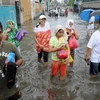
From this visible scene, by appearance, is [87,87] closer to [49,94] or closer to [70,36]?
[49,94]

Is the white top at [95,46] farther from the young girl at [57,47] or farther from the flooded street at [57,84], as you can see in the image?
the flooded street at [57,84]

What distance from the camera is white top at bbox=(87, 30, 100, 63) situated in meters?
5.30

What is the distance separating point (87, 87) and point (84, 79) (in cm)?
59

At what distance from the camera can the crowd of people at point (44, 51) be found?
286 cm

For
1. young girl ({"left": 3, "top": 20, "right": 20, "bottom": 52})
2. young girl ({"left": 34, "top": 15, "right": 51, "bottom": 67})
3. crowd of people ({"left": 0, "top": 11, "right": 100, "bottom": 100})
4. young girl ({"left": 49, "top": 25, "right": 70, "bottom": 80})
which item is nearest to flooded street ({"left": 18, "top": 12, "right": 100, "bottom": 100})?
crowd of people ({"left": 0, "top": 11, "right": 100, "bottom": 100})

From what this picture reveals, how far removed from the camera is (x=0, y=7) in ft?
46.5

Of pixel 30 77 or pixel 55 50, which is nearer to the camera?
pixel 55 50

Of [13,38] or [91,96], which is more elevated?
[13,38]

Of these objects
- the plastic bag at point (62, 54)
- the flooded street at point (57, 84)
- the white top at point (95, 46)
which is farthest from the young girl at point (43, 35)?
the white top at point (95, 46)

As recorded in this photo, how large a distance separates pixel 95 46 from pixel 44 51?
6.74 ft

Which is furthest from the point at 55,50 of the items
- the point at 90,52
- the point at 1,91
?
the point at 1,91

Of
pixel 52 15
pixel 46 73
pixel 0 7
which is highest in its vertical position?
pixel 0 7

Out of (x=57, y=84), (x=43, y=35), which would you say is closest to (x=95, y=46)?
(x=57, y=84)

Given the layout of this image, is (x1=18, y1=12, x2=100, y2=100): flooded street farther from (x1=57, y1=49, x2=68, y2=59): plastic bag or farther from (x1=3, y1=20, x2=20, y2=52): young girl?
(x1=3, y1=20, x2=20, y2=52): young girl
